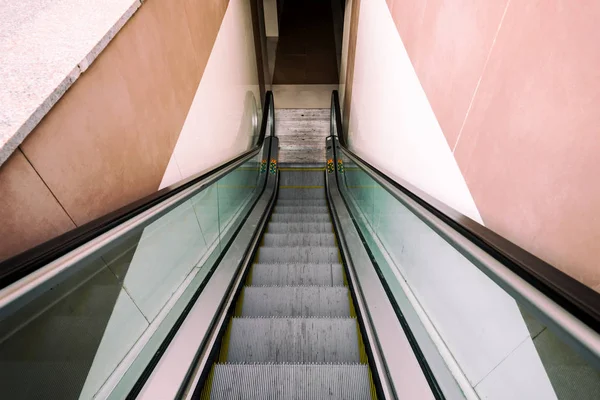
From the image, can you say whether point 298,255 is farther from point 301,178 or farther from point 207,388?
point 301,178

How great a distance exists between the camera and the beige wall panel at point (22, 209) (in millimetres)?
1009

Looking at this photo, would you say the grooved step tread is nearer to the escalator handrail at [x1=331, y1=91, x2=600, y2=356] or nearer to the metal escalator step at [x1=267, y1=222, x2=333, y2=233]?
the metal escalator step at [x1=267, y1=222, x2=333, y2=233]

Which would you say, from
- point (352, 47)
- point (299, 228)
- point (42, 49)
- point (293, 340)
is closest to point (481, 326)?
point (293, 340)

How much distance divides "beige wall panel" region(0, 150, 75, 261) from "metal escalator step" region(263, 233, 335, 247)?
249cm

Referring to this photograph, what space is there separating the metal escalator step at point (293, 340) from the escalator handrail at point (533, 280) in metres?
1.03

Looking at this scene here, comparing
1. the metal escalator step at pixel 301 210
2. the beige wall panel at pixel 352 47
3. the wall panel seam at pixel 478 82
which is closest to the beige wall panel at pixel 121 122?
the wall panel seam at pixel 478 82

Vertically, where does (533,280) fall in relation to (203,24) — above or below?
below

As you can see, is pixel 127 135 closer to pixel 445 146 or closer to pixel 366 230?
pixel 445 146

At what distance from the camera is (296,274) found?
2670 mm

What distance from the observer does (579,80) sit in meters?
0.87

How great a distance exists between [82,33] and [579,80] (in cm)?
208

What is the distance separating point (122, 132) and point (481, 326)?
2152 millimetres

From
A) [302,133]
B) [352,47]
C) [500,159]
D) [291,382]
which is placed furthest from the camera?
[302,133]

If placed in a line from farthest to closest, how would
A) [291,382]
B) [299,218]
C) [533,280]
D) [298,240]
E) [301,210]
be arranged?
[301,210] → [299,218] → [298,240] → [291,382] → [533,280]
